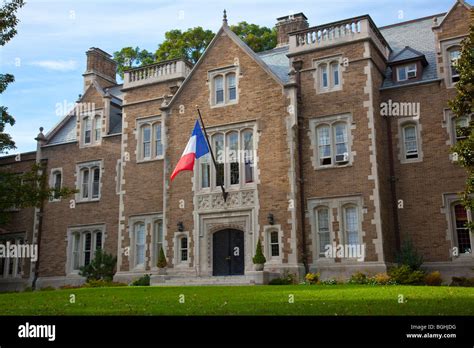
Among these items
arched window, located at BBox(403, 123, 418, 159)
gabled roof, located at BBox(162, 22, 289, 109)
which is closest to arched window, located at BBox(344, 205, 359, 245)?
arched window, located at BBox(403, 123, 418, 159)

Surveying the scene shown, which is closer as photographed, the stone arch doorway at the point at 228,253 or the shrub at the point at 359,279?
the shrub at the point at 359,279

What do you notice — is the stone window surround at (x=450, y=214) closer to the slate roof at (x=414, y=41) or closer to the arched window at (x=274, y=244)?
the slate roof at (x=414, y=41)

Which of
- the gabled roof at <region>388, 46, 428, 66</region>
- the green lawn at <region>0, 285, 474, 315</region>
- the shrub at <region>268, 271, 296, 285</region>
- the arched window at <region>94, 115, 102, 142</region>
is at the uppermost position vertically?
the gabled roof at <region>388, 46, 428, 66</region>

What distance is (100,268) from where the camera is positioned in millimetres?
29250

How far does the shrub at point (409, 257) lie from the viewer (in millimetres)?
23109

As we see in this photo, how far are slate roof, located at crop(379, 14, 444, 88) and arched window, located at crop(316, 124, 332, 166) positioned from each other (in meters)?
3.83

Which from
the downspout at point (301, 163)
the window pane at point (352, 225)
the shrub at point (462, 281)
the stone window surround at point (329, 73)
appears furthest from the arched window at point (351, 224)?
the stone window surround at point (329, 73)

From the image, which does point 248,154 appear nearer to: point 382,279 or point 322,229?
point 322,229

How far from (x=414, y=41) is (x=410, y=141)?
22.7 feet

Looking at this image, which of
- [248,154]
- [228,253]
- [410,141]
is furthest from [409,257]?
[248,154]

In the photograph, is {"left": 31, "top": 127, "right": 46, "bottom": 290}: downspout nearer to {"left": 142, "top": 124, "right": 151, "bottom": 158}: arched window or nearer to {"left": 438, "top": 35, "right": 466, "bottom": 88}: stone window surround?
{"left": 142, "top": 124, "right": 151, "bottom": 158}: arched window

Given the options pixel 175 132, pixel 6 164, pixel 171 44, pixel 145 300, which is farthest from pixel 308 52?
pixel 6 164

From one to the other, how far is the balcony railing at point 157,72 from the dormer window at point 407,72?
11396 millimetres

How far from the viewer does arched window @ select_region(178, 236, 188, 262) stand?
88.0ft
